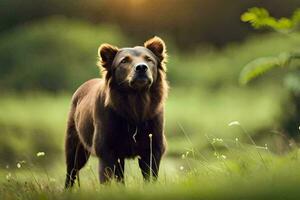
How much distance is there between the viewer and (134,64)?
9.94m

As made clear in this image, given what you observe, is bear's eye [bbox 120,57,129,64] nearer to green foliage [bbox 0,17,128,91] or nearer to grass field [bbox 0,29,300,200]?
grass field [bbox 0,29,300,200]

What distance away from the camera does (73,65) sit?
28219mm

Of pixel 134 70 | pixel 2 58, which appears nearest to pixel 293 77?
pixel 134 70

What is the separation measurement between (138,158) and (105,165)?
42 centimetres

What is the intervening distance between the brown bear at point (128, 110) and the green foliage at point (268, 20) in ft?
7.23

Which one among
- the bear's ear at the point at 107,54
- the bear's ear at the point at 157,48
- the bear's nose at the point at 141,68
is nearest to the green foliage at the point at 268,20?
the bear's nose at the point at 141,68

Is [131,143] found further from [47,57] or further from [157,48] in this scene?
[47,57]

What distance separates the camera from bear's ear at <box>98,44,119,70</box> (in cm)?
1053

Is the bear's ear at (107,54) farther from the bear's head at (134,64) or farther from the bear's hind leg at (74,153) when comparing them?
A: the bear's hind leg at (74,153)

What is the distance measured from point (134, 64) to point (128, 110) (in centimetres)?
60

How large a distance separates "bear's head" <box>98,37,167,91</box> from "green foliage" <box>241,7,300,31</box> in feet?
7.21

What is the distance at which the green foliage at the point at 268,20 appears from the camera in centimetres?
770

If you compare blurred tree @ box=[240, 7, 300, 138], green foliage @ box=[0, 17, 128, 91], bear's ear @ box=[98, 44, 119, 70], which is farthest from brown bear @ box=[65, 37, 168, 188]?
green foliage @ box=[0, 17, 128, 91]

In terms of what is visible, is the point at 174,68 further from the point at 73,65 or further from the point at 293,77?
the point at 293,77
